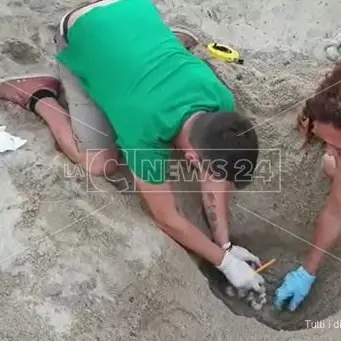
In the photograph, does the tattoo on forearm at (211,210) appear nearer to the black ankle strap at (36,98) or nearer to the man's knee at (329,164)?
the man's knee at (329,164)

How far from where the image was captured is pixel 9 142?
217 centimetres

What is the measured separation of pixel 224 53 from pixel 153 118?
2.07ft

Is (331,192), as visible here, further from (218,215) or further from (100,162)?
(100,162)

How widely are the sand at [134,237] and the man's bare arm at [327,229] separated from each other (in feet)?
0.23

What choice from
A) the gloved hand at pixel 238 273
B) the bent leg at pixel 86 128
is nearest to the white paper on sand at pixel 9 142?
the bent leg at pixel 86 128

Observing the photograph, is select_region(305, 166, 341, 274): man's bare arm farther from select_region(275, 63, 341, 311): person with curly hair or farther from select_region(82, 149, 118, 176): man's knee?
select_region(82, 149, 118, 176): man's knee

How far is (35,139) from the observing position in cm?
223

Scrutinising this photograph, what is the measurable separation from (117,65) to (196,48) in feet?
1.61

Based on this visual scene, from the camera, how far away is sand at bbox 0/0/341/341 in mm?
1840

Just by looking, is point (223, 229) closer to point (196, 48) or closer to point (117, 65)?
point (117, 65)

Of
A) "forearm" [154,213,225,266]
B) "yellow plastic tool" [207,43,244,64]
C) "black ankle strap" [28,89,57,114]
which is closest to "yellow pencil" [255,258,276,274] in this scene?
"forearm" [154,213,225,266]

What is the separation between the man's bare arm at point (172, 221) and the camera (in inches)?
80.2

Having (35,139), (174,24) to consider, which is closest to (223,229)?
(35,139)

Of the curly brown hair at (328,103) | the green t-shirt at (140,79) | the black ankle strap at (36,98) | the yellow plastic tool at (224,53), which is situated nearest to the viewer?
the curly brown hair at (328,103)
